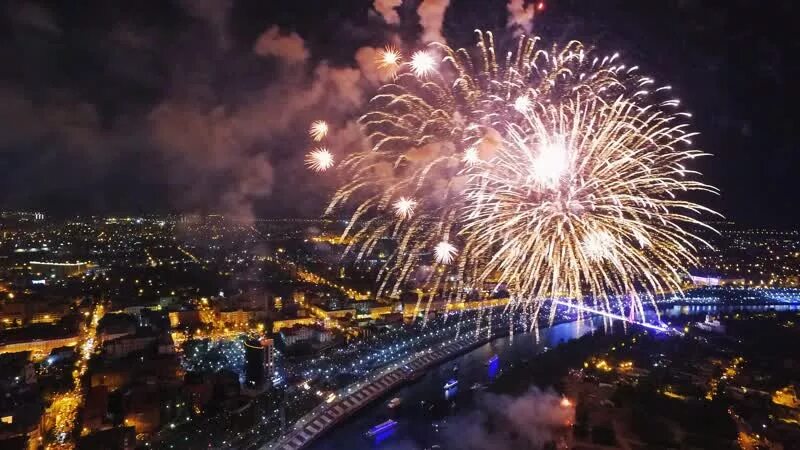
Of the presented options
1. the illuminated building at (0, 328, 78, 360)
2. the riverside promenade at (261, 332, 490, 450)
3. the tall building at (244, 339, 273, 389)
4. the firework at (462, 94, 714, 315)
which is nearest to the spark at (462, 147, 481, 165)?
the firework at (462, 94, 714, 315)

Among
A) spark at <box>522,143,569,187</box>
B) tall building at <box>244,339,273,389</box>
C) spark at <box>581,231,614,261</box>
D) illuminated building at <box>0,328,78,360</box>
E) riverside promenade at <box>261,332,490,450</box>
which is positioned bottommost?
riverside promenade at <box>261,332,490,450</box>

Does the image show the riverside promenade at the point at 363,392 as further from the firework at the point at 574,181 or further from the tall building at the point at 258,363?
the firework at the point at 574,181

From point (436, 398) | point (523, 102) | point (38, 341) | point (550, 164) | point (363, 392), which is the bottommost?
point (436, 398)

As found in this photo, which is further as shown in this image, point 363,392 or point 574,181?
point 363,392

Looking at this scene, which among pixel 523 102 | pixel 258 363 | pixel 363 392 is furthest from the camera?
pixel 363 392

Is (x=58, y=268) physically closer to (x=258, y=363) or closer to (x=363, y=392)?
(x=258, y=363)

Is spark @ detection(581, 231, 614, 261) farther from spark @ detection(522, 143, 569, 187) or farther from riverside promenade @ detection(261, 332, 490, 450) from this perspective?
riverside promenade @ detection(261, 332, 490, 450)

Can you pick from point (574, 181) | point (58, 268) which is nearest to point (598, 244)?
point (574, 181)

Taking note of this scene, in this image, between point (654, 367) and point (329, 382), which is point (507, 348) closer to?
point (654, 367)
